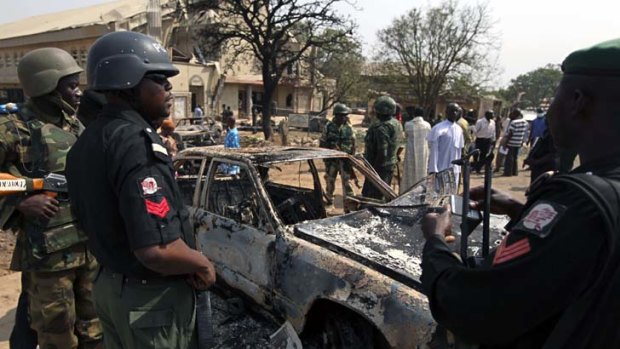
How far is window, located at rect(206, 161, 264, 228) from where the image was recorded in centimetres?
332

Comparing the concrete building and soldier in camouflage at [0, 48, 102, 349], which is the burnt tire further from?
the concrete building

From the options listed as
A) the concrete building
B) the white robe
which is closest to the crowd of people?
the white robe

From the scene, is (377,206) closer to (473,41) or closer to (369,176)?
(369,176)

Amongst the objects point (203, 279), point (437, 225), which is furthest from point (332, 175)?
point (437, 225)

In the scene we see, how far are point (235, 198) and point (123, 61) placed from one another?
3.24 metres

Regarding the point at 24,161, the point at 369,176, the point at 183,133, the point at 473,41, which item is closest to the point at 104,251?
the point at 24,161

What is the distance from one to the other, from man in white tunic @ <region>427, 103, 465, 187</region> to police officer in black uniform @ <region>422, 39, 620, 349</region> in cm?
512

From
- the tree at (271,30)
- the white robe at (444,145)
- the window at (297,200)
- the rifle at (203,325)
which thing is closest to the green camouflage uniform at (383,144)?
the white robe at (444,145)

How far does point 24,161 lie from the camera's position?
2561 mm

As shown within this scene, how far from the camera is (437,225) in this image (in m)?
1.35

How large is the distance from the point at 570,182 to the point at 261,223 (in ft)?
7.87

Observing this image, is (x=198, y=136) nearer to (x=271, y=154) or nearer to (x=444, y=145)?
(x=444, y=145)

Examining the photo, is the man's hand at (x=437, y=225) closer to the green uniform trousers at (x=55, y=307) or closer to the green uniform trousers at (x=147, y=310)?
the green uniform trousers at (x=147, y=310)

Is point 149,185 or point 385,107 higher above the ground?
point 385,107
